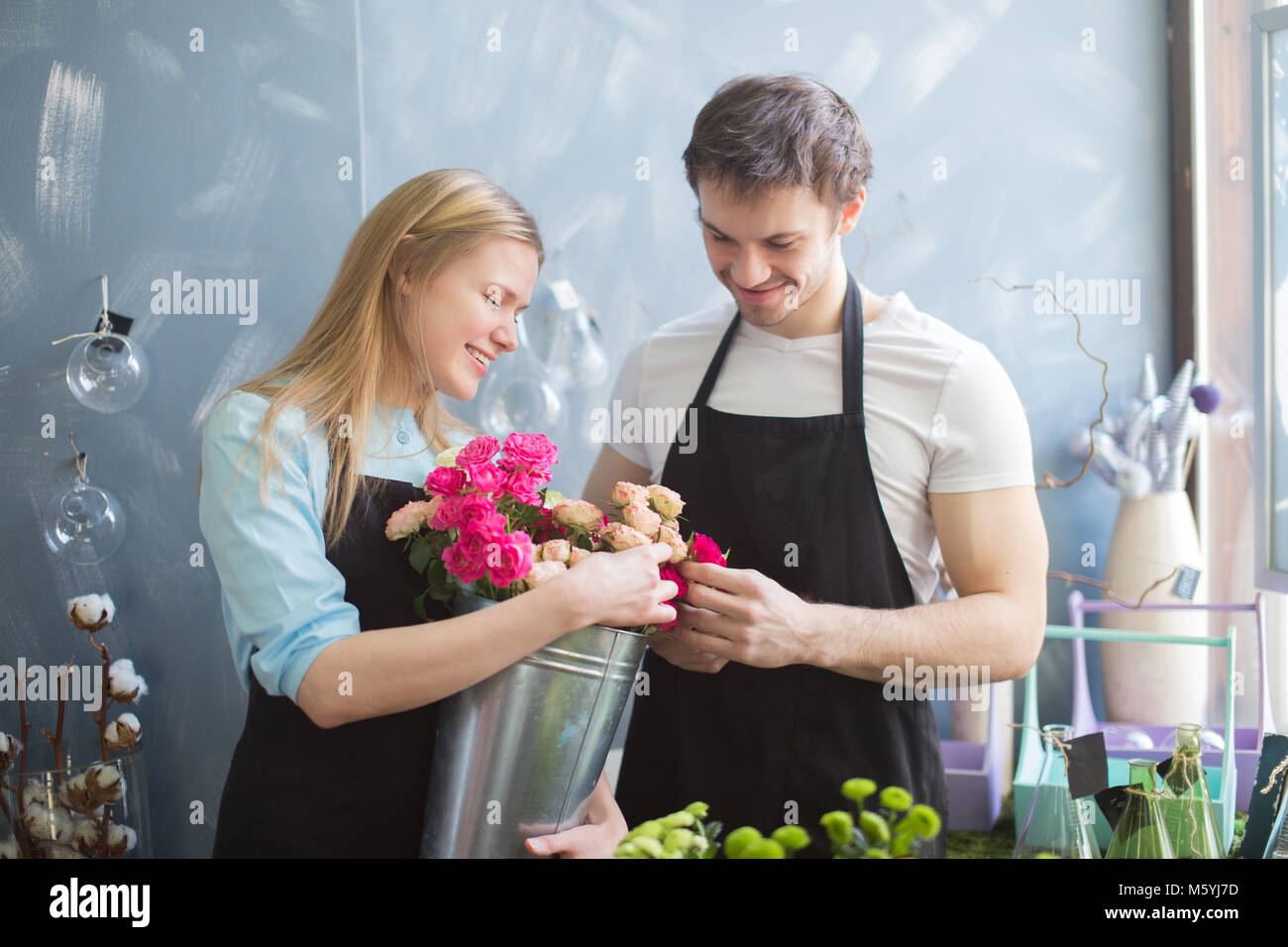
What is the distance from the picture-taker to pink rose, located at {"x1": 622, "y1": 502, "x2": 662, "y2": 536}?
47.3 inches

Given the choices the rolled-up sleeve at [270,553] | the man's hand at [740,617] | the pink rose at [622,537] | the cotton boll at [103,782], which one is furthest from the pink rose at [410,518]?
the cotton boll at [103,782]

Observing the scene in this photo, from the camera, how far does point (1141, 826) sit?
1.07 m

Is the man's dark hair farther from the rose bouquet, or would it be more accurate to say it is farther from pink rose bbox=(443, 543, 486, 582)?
pink rose bbox=(443, 543, 486, 582)

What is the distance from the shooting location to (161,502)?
7.50 feet

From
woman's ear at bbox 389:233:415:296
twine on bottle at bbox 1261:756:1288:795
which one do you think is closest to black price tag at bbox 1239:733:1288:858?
twine on bottle at bbox 1261:756:1288:795

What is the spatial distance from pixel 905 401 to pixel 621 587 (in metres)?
0.65

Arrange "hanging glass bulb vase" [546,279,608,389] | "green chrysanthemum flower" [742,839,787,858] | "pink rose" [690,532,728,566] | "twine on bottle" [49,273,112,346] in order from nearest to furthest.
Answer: "green chrysanthemum flower" [742,839,787,858] < "pink rose" [690,532,728,566] < "twine on bottle" [49,273,112,346] < "hanging glass bulb vase" [546,279,608,389]

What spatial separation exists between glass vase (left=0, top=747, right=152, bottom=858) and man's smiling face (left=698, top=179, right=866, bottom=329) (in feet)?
5.11

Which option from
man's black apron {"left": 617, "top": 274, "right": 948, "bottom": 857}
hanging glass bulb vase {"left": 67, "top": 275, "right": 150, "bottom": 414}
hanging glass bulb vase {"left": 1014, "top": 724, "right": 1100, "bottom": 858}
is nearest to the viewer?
hanging glass bulb vase {"left": 1014, "top": 724, "right": 1100, "bottom": 858}

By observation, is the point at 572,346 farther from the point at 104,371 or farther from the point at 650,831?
the point at 650,831

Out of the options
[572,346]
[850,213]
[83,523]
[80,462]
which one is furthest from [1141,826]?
[80,462]

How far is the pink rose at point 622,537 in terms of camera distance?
46.1 inches
